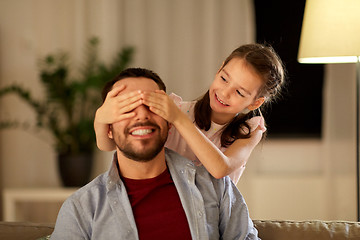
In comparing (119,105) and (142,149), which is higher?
(119,105)

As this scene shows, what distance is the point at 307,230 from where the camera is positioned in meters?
1.82

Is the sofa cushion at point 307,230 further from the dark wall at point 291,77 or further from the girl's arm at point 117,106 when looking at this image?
the dark wall at point 291,77

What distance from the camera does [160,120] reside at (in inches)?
64.8

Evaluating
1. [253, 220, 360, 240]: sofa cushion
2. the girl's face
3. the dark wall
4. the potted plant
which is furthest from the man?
the dark wall

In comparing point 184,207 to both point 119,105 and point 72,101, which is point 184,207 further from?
point 72,101

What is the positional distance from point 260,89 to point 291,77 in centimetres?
234

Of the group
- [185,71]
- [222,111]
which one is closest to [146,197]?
[222,111]

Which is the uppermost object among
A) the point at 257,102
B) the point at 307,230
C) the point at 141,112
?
the point at 141,112

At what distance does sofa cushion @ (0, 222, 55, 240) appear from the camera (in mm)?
1834

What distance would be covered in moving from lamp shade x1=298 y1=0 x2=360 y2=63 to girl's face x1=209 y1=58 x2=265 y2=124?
0.69m

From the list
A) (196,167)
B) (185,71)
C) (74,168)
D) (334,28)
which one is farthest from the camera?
(185,71)

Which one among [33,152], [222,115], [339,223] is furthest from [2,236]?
[33,152]

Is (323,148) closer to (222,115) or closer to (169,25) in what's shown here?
(169,25)

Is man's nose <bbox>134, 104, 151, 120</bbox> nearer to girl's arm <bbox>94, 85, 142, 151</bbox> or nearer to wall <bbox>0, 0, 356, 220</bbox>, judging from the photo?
girl's arm <bbox>94, 85, 142, 151</bbox>
